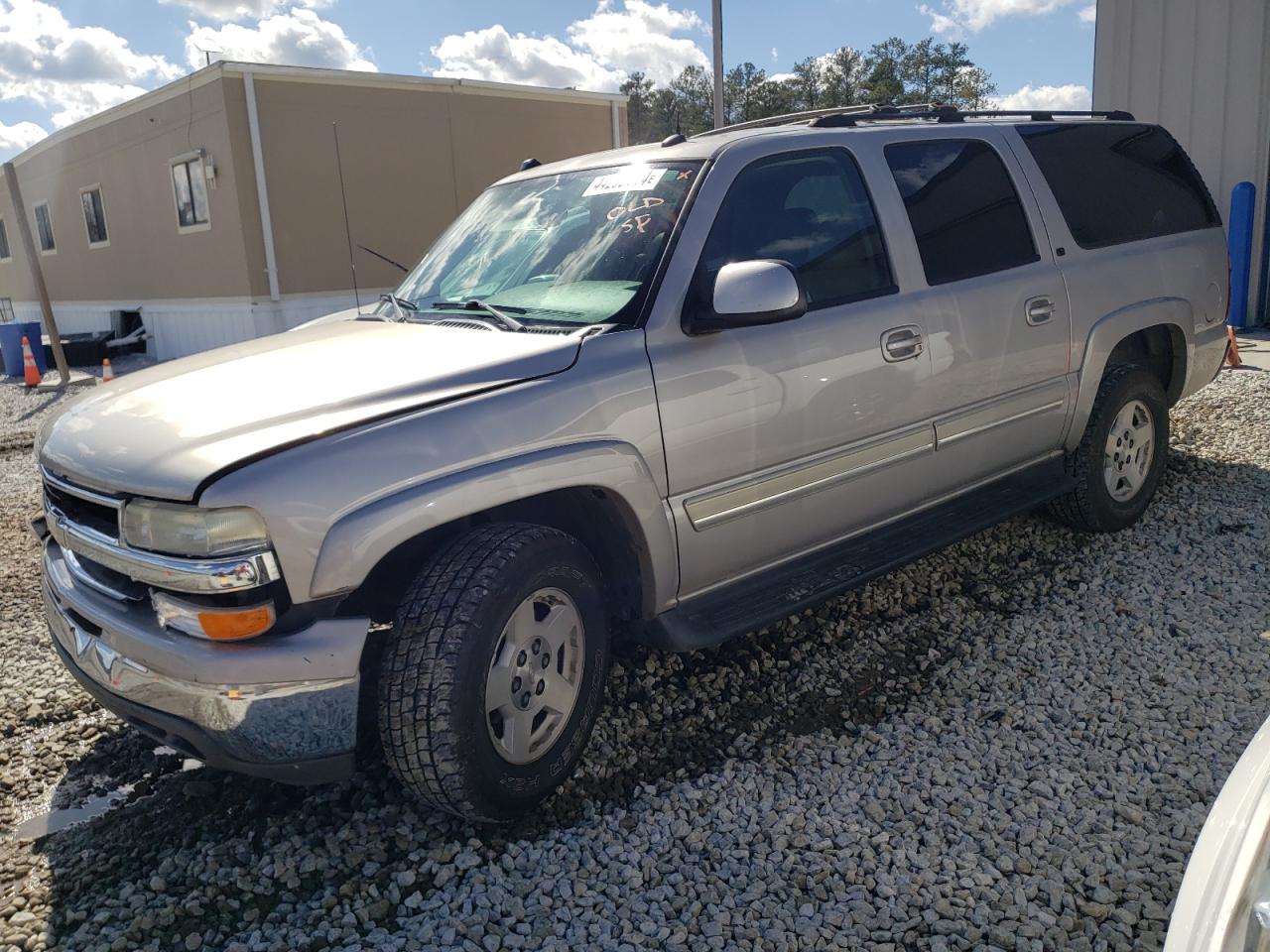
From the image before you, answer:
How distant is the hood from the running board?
3.03 feet

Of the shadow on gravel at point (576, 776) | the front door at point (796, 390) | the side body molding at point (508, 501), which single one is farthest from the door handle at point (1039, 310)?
the side body molding at point (508, 501)

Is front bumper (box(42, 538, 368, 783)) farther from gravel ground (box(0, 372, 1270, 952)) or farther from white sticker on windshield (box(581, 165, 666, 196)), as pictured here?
white sticker on windshield (box(581, 165, 666, 196))

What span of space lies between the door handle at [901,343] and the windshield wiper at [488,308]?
1.30 meters

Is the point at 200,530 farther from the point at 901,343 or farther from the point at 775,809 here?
the point at 901,343

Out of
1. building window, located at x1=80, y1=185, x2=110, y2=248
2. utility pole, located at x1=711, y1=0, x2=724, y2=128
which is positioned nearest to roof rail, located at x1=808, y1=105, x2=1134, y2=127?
utility pole, located at x1=711, y1=0, x2=724, y2=128

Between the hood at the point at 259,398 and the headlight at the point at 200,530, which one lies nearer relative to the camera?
the headlight at the point at 200,530

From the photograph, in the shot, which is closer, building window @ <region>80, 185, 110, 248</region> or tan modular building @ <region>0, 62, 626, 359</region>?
tan modular building @ <region>0, 62, 626, 359</region>

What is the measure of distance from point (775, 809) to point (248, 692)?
1.50 meters

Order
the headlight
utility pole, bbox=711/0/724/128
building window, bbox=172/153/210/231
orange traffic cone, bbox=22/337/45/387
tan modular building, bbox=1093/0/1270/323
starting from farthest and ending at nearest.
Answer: building window, bbox=172/153/210/231, utility pole, bbox=711/0/724/128, orange traffic cone, bbox=22/337/45/387, tan modular building, bbox=1093/0/1270/323, the headlight

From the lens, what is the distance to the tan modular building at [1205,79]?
10.1 metres

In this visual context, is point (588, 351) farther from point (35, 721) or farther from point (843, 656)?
point (35, 721)

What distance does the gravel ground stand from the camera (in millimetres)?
2502

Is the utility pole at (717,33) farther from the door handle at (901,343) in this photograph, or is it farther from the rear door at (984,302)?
the door handle at (901,343)

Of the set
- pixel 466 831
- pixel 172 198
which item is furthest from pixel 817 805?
pixel 172 198
